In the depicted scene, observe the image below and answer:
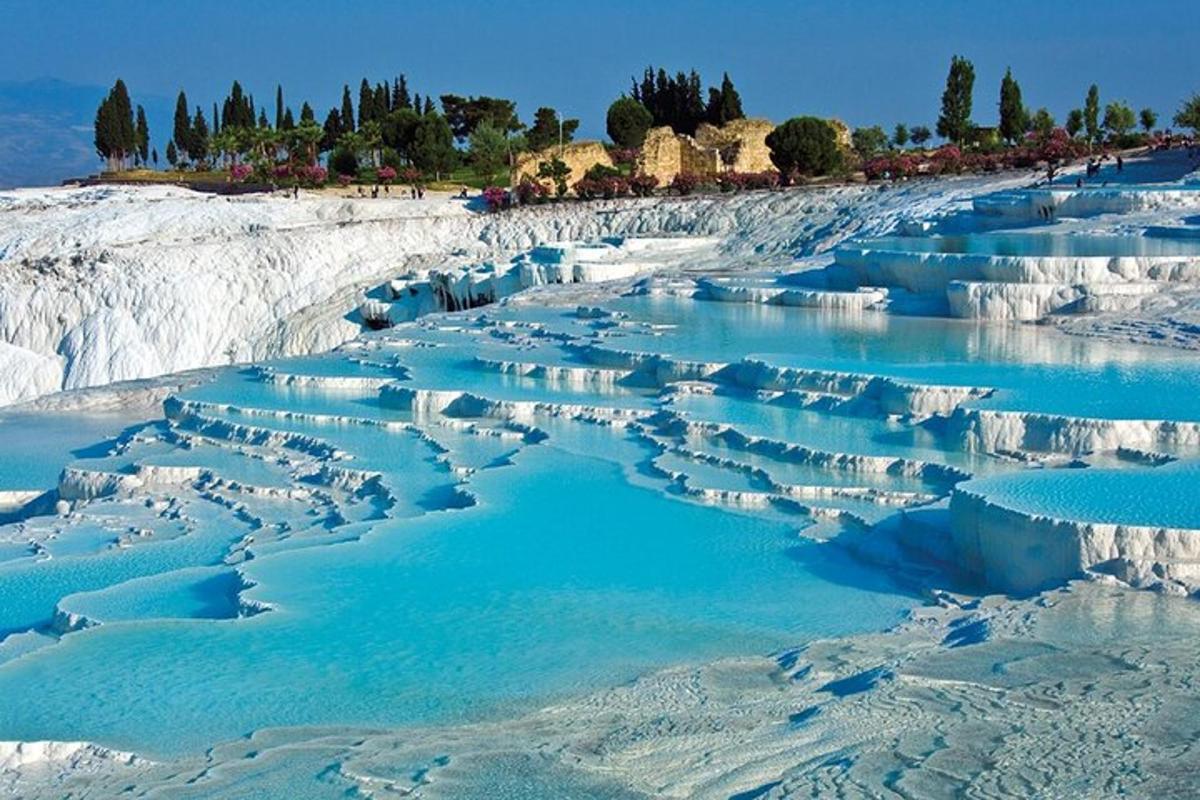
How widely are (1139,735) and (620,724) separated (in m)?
1.65

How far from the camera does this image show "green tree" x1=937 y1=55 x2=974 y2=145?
31.2 meters

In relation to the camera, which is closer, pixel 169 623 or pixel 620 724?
pixel 620 724

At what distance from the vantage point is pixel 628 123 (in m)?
33.8

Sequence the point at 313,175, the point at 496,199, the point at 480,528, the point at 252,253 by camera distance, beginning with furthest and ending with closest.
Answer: the point at 313,175
the point at 496,199
the point at 252,253
the point at 480,528

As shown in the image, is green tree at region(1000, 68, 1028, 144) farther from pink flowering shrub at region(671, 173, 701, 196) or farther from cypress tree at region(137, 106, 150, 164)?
cypress tree at region(137, 106, 150, 164)

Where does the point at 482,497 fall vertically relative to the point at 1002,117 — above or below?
below

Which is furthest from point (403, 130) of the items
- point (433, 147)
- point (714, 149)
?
point (714, 149)

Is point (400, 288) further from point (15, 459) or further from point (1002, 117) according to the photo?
point (1002, 117)

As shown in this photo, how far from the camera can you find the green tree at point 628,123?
111 feet

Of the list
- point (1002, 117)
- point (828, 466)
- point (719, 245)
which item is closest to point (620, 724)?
point (828, 466)

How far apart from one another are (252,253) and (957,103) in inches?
577

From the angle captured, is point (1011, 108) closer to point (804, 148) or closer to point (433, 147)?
point (804, 148)

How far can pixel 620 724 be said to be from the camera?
5344 mm

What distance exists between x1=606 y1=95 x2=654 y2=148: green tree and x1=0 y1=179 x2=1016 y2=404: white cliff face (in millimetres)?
7262
